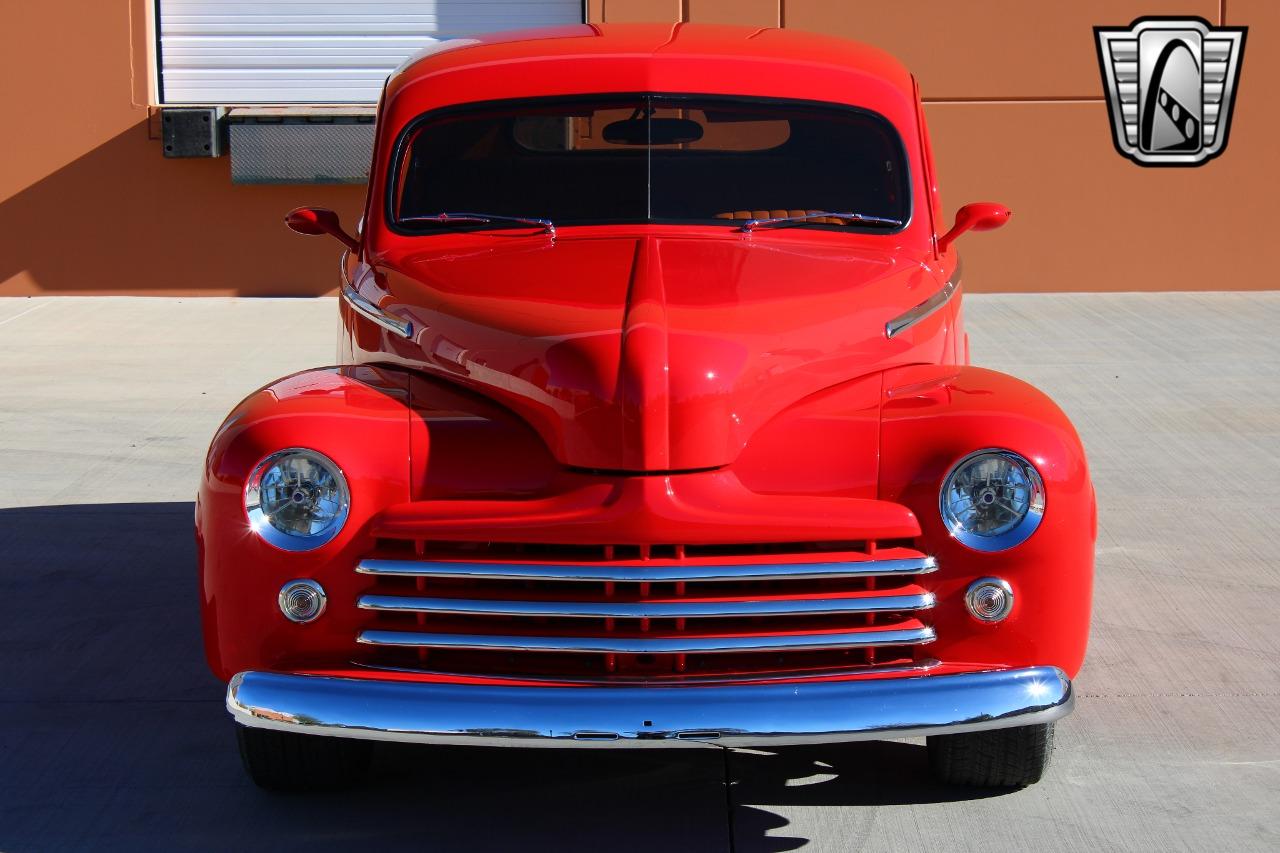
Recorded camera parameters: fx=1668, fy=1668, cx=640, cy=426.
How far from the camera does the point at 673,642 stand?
3311mm

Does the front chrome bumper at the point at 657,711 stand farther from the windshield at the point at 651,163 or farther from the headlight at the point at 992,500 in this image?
the windshield at the point at 651,163

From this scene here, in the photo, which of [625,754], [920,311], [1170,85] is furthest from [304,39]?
[625,754]

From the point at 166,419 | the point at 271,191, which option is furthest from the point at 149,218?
the point at 166,419

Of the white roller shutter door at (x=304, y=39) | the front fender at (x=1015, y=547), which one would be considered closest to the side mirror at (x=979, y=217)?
the front fender at (x=1015, y=547)

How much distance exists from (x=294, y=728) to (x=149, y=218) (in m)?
8.87

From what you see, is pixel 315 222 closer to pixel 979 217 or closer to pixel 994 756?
pixel 979 217

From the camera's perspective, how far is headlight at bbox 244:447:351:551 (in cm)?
341

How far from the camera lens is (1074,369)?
895 cm

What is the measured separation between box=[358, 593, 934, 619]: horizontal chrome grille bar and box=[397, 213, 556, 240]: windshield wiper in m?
1.35

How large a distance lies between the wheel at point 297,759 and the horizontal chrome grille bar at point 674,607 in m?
0.61

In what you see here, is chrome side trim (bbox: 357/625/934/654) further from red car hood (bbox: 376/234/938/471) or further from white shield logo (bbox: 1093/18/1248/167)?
white shield logo (bbox: 1093/18/1248/167)

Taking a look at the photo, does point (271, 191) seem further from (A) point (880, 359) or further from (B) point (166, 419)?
(A) point (880, 359)

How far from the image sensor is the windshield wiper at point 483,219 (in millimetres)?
4422

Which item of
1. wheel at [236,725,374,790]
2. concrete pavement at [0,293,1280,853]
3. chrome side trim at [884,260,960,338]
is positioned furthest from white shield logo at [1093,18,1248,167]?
wheel at [236,725,374,790]
